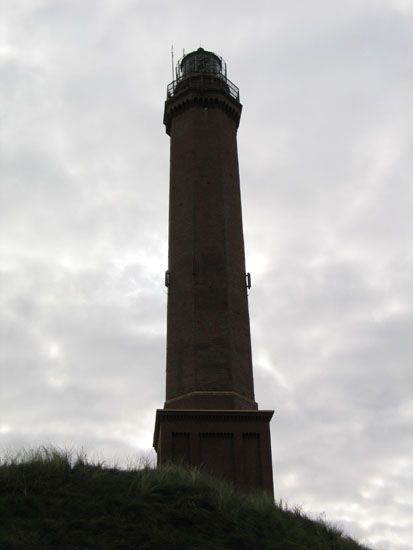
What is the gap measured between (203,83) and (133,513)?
78.4 feet

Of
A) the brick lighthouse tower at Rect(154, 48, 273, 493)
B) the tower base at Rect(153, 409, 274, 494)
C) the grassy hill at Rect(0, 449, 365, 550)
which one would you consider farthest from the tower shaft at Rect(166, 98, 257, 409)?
the grassy hill at Rect(0, 449, 365, 550)

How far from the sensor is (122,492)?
16766mm

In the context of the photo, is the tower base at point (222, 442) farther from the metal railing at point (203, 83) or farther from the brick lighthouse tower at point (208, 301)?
the metal railing at point (203, 83)

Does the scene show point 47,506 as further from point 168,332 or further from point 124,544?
point 168,332

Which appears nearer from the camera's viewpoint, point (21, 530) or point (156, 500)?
point (21, 530)

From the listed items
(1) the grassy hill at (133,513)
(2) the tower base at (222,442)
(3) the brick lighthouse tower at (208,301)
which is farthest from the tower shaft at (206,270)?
(1) the grassy hill at (133,513)

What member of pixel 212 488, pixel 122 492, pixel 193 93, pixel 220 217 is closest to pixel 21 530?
pixel 122 492

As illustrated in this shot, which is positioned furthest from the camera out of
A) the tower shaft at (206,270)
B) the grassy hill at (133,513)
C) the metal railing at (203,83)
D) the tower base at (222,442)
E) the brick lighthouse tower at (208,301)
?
the metal railing at (203,83)

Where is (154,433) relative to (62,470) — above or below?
above

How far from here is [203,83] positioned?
112 feet

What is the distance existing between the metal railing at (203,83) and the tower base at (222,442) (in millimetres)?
16728

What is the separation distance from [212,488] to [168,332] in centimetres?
1128

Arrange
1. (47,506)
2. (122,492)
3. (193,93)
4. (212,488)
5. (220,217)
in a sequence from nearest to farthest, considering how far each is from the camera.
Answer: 1. (47,506)
2. (122,492)
3. (212,488)
4. (220,217)
5. (193,93)

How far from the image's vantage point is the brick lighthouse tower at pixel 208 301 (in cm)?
2556
